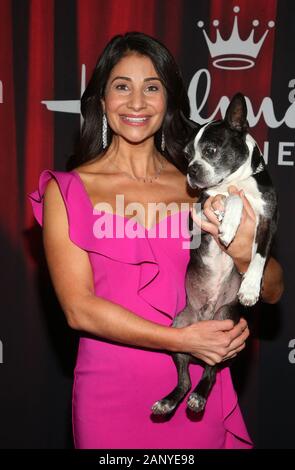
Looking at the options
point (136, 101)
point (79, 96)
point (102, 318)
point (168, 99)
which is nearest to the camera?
point (102, 318)

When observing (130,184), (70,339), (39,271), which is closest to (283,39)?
(130,184)

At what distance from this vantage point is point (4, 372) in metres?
3.39

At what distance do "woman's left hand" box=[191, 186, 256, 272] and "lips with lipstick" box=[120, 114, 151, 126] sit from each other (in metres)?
0.41

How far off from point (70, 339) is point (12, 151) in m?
1.21

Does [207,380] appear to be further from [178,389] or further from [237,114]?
[237,114]

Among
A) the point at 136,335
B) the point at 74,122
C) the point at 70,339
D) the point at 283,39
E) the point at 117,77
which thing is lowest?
the point at 70,339

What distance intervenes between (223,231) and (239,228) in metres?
0.07

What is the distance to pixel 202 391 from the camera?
6.61 feet

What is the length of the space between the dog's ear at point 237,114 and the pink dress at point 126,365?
1.61 feet

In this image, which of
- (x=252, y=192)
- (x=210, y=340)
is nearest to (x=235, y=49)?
(x=252, y=192)

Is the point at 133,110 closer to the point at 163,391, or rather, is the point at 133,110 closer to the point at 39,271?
the point at 163,391

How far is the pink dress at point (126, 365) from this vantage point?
6.63 ft

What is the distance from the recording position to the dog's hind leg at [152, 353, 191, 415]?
1975mm

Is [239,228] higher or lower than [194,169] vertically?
lower
